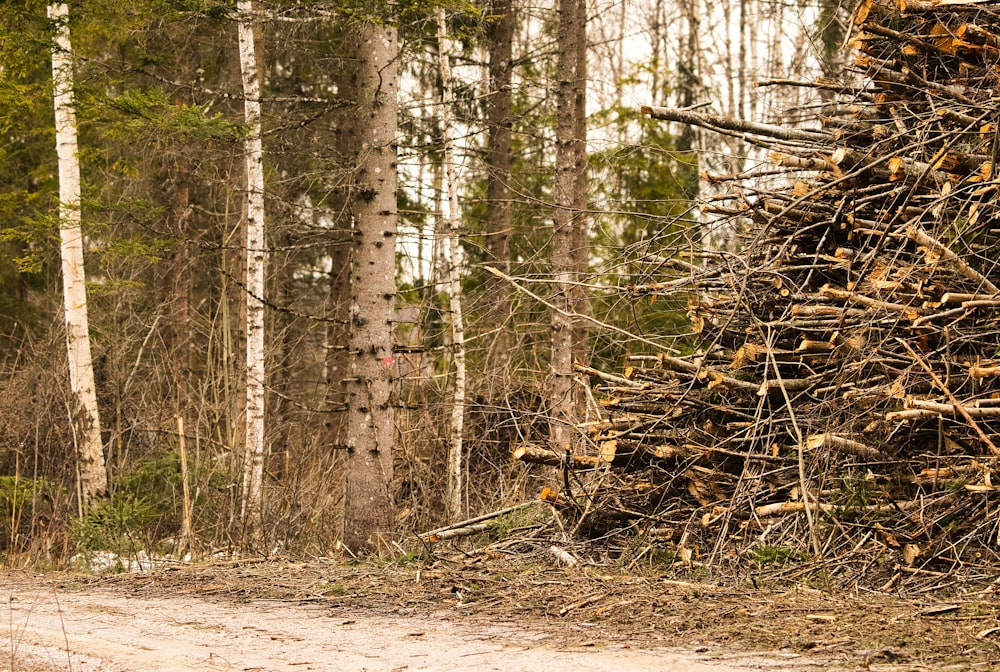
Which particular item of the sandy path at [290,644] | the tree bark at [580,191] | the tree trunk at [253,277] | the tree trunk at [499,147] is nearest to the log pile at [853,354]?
the sandy path at [290,644]

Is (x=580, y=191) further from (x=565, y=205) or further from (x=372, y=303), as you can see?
(x=372, y=303)

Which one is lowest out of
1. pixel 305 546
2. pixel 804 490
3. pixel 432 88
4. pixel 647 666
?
pixel 305 546

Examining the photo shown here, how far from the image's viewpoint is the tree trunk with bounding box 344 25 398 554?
1016 cm

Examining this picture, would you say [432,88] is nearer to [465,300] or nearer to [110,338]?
[465,300]

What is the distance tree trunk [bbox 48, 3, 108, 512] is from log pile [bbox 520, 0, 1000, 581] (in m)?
7.53

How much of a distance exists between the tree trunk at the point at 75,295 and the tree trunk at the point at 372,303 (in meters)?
4.57

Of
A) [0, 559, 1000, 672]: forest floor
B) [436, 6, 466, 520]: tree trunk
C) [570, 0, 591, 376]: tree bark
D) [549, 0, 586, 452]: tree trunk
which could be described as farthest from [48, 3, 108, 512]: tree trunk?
[570, 0, 591, 376]: tree bark

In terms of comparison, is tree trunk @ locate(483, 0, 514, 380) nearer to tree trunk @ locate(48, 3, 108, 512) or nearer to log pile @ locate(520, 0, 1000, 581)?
tree trunk @ locate(48, 3, 108, 512)

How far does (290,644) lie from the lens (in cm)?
576

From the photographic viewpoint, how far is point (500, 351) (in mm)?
15211

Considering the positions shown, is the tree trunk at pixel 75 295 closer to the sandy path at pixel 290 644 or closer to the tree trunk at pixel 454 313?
the tree trunk at pixel 454 313

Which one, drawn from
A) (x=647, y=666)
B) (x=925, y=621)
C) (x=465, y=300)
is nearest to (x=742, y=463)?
(x=925, y=621)

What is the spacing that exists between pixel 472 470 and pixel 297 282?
847 centimetres

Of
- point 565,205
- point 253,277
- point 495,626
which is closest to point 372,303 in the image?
point 253,277
